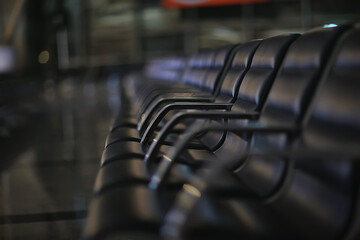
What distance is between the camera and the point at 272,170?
4.16ft

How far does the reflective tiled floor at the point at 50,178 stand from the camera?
7.18 ft

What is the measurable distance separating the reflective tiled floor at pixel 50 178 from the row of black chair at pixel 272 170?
0.76m

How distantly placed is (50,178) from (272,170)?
2142mm

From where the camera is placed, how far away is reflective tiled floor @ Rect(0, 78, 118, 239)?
7.18ft

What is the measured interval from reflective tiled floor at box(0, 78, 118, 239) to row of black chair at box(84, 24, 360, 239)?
761 millimetres

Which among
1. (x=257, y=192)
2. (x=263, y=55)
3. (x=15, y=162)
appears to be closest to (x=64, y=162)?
(x=15, y=162)

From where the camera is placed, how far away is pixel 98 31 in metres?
13.1

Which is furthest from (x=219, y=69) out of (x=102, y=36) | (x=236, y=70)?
(x=102, y=36)

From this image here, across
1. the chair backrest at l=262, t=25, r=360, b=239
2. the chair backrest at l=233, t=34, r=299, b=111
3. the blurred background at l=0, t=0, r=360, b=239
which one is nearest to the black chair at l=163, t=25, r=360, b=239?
the chair backrest at l=262, t=25, r=360, b=239

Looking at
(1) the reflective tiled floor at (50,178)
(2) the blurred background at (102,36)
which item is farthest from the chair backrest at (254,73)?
(2) the blurred background at (102,36)

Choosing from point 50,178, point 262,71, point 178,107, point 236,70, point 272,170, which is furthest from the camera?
point 50,178

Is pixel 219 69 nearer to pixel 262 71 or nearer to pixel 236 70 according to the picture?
pixel 236 70

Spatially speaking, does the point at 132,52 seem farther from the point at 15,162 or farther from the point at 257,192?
the point at 257,192

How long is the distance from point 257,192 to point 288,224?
0.86ft
